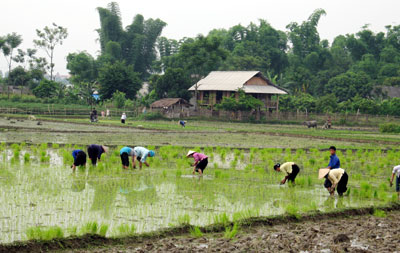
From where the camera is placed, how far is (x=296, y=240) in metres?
6.33

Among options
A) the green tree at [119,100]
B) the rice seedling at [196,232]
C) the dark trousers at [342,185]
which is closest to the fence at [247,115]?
the green tree at [119,100]

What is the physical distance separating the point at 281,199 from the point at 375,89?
3987 cm

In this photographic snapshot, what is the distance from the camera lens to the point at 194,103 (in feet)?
154

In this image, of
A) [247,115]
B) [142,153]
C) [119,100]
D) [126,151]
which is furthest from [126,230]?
[119,100]

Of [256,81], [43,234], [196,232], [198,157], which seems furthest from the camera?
[256,81]

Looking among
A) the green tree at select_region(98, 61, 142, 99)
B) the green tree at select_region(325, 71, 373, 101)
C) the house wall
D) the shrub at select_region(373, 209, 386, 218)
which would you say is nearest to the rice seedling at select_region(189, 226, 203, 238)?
the shrub at select_region(373, 209, 386, 218)

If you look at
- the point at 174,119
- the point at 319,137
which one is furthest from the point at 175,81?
the point at 319,137

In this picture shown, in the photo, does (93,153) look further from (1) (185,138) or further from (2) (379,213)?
(1) (185,138)

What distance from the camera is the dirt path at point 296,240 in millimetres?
5945

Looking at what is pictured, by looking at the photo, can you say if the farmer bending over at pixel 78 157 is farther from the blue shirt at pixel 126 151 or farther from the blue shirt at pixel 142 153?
the blue shirt at pixel 142 153

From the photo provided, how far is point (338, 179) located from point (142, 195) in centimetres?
358

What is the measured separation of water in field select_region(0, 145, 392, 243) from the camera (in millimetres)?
7023

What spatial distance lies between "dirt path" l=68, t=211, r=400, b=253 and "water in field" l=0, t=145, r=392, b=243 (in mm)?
483

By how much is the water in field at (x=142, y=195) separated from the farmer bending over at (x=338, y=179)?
210mm
